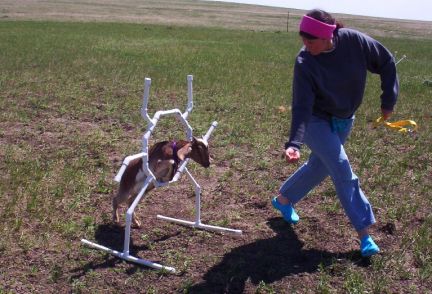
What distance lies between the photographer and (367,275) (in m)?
4.43

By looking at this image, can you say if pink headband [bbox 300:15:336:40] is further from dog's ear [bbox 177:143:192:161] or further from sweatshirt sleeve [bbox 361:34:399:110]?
dog's ear [bbox 177:143:192:161]

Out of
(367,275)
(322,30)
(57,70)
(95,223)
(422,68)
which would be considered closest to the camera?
(322,30)

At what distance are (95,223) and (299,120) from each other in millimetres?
2421

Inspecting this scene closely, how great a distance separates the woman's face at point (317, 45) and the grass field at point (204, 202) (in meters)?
1.85

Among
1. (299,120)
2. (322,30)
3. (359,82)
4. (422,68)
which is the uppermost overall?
(322,30)

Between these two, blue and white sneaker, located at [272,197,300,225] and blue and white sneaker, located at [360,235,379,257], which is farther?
blue and white sneaker, located at [272,197,300,225]

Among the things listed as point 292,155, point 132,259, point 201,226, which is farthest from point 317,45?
point 132,259

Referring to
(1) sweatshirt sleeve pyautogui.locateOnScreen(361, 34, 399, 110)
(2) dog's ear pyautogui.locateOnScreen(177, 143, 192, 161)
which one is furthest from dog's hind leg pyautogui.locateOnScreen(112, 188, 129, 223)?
(1) sweatshirt sleeve pyautogui.locateOnScreen(361, 34, 399, 110)

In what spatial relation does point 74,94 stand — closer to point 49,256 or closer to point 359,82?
point 49,256

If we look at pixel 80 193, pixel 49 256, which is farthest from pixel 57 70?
pixel 49 256

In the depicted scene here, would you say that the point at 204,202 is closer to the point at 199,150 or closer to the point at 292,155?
the point at 199,150

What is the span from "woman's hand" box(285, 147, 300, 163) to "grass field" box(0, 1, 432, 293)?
1034 mm

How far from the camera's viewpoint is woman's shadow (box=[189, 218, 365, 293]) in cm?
430

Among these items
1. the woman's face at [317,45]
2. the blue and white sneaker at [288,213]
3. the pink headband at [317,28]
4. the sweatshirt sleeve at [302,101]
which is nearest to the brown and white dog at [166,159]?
the sweatshirt sleeve at [302,101]
